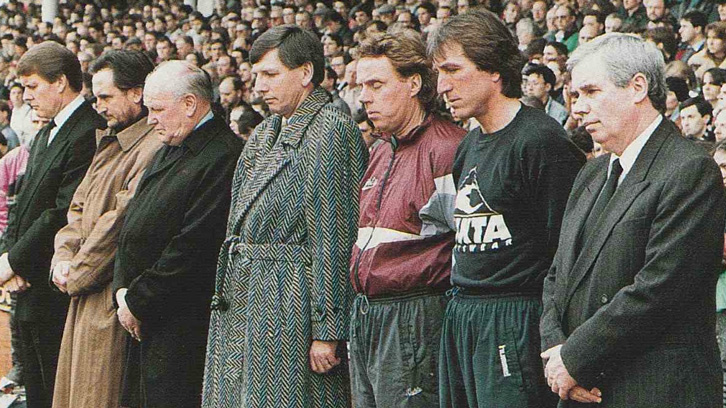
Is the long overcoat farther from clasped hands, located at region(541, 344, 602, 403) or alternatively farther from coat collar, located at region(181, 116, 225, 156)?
clasped hands, located at region(541, 344, 602, 403)

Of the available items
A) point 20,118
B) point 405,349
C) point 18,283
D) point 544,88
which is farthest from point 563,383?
point 20,118

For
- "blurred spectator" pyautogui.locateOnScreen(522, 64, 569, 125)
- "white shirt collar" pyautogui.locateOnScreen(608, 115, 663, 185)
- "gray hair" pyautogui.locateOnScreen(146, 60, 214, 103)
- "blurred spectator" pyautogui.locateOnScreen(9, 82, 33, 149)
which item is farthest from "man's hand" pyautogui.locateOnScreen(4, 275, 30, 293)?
"blurred spectator" pyautogui.locateOnScreen(9, 82, 33, 149)

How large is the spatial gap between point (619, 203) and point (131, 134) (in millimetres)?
2830

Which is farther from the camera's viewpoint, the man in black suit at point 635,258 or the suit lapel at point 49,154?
the suit lapel at point 49,154

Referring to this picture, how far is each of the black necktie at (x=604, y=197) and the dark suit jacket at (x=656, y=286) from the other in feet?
0.12

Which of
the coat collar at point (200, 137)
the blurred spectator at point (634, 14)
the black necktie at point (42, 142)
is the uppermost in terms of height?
the coat collar at point (200, 137)

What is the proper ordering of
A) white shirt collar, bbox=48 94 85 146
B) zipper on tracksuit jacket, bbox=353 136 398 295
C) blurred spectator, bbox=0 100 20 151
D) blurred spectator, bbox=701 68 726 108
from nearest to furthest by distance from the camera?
zipper on tracksuit jacket, bbox=353 136 398 295, white shirt collar, bbox=48 94 85 146, blurred spectator, bbox=701 68 726 108, blurred spectator, bbox=0 100 20 151

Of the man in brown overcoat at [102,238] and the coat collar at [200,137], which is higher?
the coat collar at [200,137]

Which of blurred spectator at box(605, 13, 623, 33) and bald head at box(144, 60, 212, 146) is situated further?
blurred spectator at box(605, 13, 623, 33)

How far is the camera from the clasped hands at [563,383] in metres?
3.03

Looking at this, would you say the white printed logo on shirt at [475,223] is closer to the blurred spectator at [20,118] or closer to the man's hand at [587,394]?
the man's hand at [587,394]

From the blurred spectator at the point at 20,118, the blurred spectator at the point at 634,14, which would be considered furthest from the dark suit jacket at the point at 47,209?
the blurred spectator at the point at 20,118

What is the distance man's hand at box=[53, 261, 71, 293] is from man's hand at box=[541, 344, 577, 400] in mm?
2692

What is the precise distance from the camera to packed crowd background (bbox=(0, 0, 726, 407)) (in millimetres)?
3971
